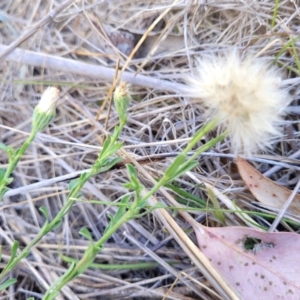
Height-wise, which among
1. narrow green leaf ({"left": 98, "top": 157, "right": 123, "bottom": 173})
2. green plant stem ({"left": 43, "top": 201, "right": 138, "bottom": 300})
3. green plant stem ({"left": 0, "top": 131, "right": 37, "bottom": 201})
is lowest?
green plant stem ({"left": 43, "top": 201, "right": 138, "bottom": 300})

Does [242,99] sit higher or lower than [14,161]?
higher

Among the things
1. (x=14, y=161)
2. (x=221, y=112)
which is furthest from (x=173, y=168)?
(x=14, y=161)

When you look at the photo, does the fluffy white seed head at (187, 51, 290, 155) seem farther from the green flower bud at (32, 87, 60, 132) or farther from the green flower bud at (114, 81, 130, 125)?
the green flower bud at (32, 87, 60, 132)

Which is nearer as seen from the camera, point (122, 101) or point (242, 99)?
point (242, 99)

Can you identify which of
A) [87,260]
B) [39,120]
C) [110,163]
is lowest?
[87,260]

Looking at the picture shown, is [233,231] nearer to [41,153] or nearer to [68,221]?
[68,221]

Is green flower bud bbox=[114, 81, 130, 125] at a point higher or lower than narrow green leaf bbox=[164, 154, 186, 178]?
higher

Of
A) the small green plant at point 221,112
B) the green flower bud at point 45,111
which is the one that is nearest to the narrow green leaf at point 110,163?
the small green plant at point 221,112

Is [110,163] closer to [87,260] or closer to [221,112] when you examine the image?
[87,260]

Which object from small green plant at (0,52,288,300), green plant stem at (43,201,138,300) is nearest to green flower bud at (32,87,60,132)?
small green plant at (0,52,288,300)

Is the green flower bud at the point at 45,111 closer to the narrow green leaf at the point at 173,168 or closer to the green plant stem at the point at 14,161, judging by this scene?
the green plant stem at the point at 14,161

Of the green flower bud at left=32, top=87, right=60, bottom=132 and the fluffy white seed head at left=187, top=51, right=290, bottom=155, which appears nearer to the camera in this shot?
the fluffy white seed head at left=187, top=51, right=290, bottom=155
